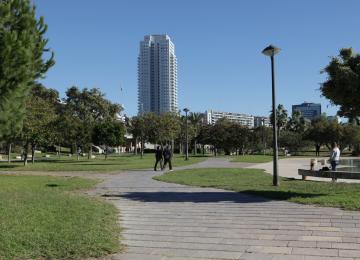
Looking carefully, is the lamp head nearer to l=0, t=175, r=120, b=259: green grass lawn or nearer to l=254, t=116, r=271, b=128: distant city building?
l=0, t=175, r=120, b=259: green grass lawn

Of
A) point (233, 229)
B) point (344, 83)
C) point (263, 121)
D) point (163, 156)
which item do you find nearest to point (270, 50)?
point (344, 83)

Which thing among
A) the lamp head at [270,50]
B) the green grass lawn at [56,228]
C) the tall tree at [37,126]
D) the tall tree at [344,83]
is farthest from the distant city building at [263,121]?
the green grass lawn at [56,228]

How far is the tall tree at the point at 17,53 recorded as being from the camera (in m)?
9.51

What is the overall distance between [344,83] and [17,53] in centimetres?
888

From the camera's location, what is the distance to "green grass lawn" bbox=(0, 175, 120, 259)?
23.3ft

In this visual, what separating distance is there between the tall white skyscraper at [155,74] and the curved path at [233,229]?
11280 centimetres

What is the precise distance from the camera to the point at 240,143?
77812mm

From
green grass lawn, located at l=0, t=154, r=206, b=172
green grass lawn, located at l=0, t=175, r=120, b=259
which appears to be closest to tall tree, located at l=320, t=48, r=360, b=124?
green grass lawn, located at l=0, t=175, r=120, b=259

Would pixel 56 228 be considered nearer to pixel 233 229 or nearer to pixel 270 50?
pixel 233 229

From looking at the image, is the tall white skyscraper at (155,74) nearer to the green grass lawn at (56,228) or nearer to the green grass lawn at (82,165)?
the green grass lawn at (82,165)

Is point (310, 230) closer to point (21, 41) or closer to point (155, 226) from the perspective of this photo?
point (155, 226)

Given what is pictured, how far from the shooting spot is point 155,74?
128 m

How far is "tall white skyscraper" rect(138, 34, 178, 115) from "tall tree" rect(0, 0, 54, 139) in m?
115

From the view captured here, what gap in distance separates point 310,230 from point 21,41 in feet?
20.1
